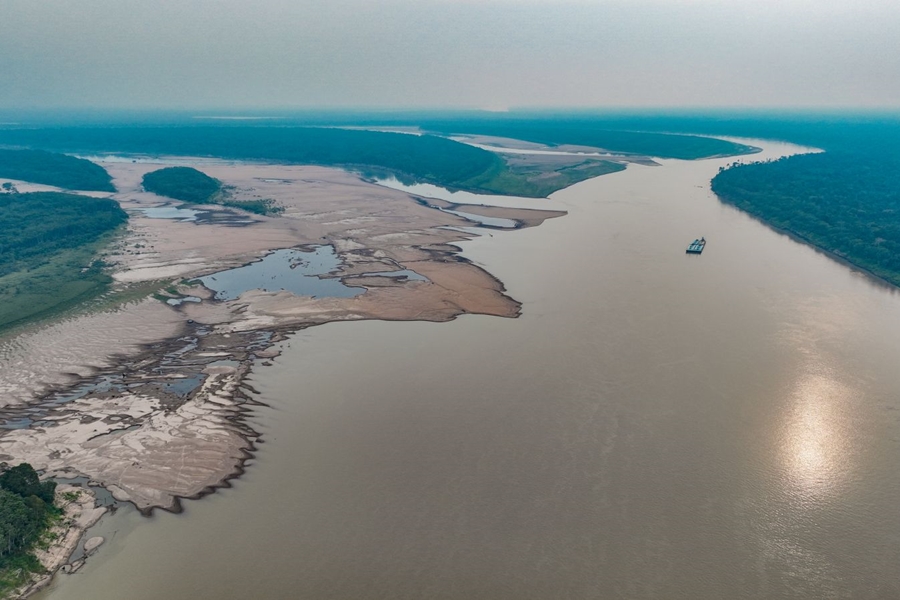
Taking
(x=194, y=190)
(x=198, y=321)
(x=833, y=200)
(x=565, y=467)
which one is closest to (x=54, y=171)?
(x=194, y=190)

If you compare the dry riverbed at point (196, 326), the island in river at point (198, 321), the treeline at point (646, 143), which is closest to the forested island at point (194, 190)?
the island in river at point (198, 321)

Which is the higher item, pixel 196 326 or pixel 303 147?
pixel 303 147

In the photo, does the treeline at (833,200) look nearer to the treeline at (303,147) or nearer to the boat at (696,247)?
the boat at (696,247)

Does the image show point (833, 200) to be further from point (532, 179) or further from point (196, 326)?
point (196, 326)

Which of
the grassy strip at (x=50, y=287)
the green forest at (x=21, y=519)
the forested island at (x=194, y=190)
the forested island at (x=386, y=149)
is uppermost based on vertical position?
the forested island at (x=386, y=149)

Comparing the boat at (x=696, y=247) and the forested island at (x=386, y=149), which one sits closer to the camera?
the boat at (x=696, y=247)

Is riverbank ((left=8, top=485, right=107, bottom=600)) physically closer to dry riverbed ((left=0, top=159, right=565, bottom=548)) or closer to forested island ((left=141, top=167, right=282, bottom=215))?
dry riverbed ((left=0, top=159, right=565, bottom=548))
